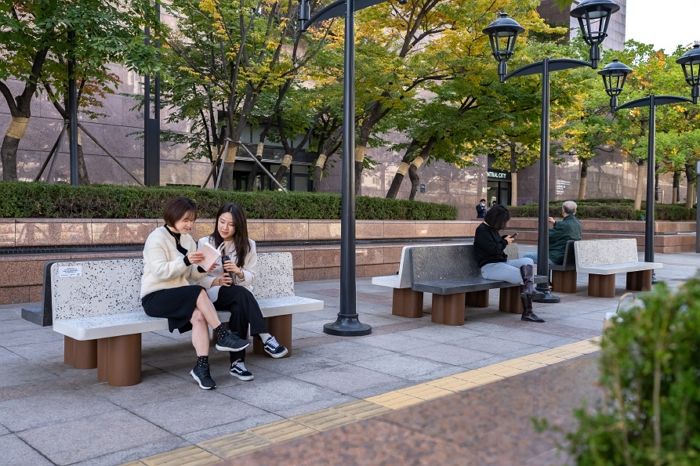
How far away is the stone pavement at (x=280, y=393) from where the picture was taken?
2.49 meters

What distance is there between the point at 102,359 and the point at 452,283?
454 cm

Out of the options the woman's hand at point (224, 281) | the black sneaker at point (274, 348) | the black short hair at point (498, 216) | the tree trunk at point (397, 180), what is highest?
the tree trunk at point (397, 180)

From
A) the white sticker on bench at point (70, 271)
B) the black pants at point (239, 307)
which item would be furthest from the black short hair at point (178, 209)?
the white sticker on bench at point (70, 271)

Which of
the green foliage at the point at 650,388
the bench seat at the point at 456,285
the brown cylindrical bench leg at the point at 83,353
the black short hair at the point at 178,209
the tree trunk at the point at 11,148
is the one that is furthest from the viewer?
the tree trunk at the point at 11,148

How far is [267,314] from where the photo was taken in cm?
618

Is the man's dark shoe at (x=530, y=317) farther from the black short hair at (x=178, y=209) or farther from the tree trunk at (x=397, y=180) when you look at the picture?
the tree trunk at (x=397, y=180)

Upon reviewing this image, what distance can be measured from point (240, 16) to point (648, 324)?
49.0 ft

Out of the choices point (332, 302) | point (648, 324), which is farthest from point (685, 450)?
point (332, 302)

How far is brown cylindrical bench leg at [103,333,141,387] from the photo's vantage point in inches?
209

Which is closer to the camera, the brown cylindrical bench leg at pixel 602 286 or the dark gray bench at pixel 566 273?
the brown cylindrical bench leg at pixel 602 286

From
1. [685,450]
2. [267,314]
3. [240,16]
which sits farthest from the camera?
[240,16]

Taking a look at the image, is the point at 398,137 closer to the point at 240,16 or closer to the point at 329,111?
the point at 329,111

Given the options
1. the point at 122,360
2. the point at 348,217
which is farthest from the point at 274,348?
the point at 348,217

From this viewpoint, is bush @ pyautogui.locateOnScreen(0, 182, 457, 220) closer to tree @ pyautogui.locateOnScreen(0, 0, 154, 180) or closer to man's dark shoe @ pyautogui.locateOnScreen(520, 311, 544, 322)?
tree @ pyautogui.locateOnScreen(0, 0, 154, 180)
